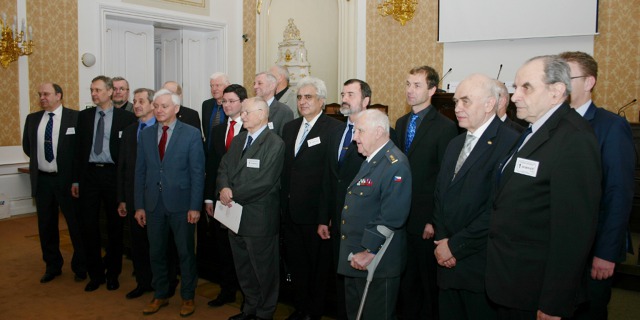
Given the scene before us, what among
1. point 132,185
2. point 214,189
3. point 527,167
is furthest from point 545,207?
point 132,185

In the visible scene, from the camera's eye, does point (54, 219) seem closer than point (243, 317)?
No

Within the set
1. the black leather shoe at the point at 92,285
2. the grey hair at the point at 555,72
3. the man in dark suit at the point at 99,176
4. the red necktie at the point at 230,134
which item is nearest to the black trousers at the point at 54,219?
the man in dark suit at the point at 99,176

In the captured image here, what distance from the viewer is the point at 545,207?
185cm

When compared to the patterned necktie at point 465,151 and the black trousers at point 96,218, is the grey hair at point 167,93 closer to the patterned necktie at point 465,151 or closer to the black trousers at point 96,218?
the black trousers at point 96,218

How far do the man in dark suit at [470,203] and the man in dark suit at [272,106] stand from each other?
179cm

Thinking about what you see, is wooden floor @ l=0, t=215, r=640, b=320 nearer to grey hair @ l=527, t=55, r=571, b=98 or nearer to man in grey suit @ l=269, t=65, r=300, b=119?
man in grey suit @ l=269, t=65, r=300, b=119

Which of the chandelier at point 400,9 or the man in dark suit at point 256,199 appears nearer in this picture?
the man in dark suit at point 256,199

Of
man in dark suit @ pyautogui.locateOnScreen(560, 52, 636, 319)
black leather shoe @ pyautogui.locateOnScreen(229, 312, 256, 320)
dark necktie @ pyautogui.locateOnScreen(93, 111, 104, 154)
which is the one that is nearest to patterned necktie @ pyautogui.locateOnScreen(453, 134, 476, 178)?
man in dark suit @ pyautogui.locateOnScreen(560, 52, 636, 319)

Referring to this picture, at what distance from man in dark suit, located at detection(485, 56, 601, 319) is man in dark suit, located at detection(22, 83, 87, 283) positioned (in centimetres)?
351

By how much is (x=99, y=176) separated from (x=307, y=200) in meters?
1.87

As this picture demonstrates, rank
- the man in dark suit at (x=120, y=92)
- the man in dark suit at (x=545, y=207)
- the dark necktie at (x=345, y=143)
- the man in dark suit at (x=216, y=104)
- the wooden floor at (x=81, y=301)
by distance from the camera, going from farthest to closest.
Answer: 1. the man in dark suit at (x=120, y=92)
2. the man in dark suit at (x=216, y=104)
3. the wooden floor at (x=81, y=301)
4. the dark necktie at (x=345, y=143)
5. the man in dark suit at (x=545, y=207)

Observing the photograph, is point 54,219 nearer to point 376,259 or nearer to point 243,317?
point 243,317

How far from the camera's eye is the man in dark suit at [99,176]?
A: 4.15 metres

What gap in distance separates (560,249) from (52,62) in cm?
689
